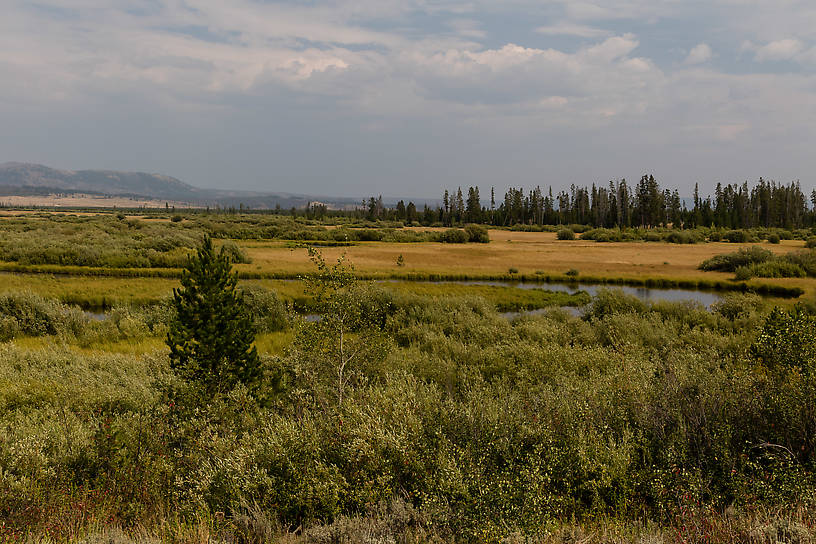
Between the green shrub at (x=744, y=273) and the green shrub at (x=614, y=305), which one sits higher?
A: the green shrub at (x=744, y=273)

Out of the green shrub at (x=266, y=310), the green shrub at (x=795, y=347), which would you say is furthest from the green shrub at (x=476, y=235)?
the green shrub at (x=795, y=347)

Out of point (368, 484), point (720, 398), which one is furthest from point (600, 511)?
point (720, 398)

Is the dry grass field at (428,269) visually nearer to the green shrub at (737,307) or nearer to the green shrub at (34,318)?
the green shrub at (34,318)

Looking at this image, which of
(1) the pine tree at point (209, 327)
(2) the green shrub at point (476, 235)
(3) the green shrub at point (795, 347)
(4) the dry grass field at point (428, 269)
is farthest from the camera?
(2) the green shrub at point (476, 235)

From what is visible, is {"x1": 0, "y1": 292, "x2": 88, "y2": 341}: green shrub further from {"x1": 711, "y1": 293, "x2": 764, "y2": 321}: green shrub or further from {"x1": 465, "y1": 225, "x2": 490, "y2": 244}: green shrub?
{"x1": 465, "y1": 225, "x2": 490, "y2": 244}: green shrub

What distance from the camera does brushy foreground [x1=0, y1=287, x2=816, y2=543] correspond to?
→ 580 centimetres

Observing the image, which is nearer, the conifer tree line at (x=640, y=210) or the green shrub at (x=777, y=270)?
the green shrub at (x=777, y=270)

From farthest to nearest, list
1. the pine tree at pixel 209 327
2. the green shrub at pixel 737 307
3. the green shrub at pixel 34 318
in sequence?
1. the green shrub at pixel 737 307
2. the green shrub at pixel 34 318
3. the pine tree at pixel 209 327

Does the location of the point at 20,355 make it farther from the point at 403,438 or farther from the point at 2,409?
the point at 403,438

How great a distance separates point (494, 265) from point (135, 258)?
3527 cm

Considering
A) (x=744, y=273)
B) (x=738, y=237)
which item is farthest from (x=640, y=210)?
(x=744, y=273)

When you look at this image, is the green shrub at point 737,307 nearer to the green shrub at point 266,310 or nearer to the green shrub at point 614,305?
the green shrub at point 614,305

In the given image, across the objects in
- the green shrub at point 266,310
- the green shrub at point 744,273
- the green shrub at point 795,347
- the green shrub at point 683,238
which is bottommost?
the green shrub at point 266,310

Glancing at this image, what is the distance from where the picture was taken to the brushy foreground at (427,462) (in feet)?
19.0
